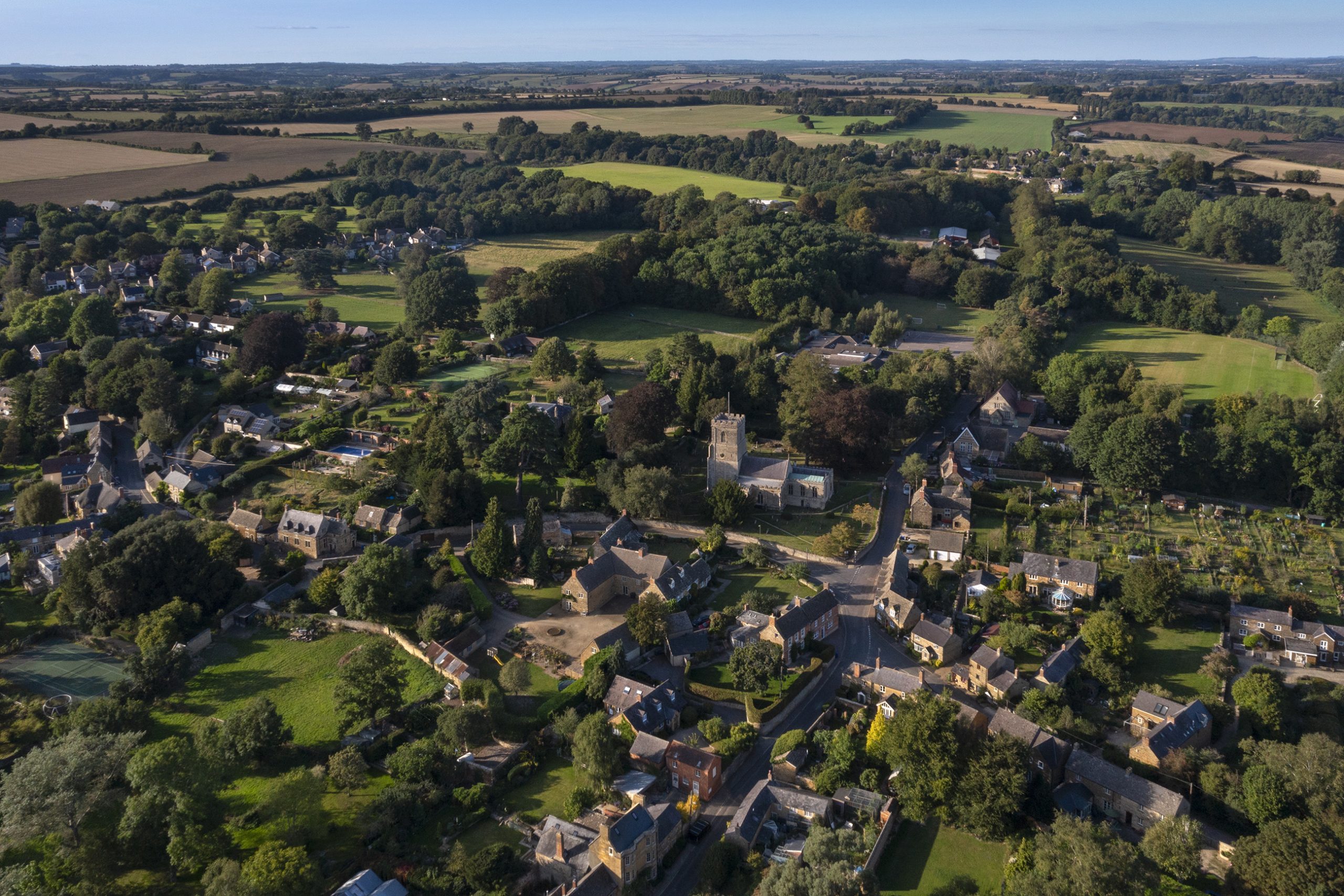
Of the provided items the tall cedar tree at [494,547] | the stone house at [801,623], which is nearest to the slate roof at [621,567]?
the tall cedar tree at [494,547]

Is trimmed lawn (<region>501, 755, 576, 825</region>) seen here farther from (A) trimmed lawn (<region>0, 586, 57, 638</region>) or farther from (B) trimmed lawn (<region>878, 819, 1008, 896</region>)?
(A) trimmed lawn (<region>0, 586, 57, 638</region>)

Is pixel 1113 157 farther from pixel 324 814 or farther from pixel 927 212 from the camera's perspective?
pixel 324 814

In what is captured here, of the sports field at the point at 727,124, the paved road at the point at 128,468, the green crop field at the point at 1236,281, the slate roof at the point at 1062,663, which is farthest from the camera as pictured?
the sports field at the point at 727,124

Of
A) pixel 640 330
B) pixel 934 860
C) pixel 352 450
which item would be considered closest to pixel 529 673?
pixel 934 860

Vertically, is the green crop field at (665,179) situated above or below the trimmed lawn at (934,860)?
above

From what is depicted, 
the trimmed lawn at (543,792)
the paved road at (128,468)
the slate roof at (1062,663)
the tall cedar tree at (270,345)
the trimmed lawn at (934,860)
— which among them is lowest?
the trimmed lawn at (934,860)

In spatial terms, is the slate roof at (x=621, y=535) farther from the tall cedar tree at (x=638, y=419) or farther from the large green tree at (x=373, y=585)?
the large green tree at (x=373, y=585)

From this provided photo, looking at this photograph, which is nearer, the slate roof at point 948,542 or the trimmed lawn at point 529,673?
the trimmed lawn at point 529,673
